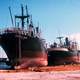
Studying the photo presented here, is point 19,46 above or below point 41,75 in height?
above

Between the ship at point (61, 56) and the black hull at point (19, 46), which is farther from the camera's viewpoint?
the ship at point (61, 56)

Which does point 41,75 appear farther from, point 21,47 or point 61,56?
point 61,56

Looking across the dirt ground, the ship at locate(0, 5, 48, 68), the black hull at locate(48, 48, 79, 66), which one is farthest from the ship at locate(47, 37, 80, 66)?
the dirt ground

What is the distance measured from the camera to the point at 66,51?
89.8m

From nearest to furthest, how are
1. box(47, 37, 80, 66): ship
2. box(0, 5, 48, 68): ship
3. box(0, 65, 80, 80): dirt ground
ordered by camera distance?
box(0, 65, 80, 80): dirt ground < box(0, 5, 48, 68): ship < box(47, 37, 80, 66): ship

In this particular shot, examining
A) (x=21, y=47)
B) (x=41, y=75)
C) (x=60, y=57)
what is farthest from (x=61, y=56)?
(x=41, y=75)

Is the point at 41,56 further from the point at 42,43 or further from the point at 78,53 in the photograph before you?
the point at 78,53

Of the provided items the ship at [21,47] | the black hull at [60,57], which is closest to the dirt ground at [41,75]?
the ship at [21,47]

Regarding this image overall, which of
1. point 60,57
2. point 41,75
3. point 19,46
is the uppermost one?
point 19,46

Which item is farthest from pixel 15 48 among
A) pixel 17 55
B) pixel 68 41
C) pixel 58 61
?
pixel 68 41

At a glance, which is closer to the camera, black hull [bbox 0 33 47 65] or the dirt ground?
the dirt ground

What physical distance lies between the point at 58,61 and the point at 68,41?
2445 cm

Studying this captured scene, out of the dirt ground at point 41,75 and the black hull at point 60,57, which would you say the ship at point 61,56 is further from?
the dirt ground at point 41,75

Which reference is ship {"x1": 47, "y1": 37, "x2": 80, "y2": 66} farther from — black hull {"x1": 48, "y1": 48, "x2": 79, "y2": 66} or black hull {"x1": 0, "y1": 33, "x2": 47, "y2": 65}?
black hull {"x1": 0, "y1": 33, "x2": 47, "y2": 65}
